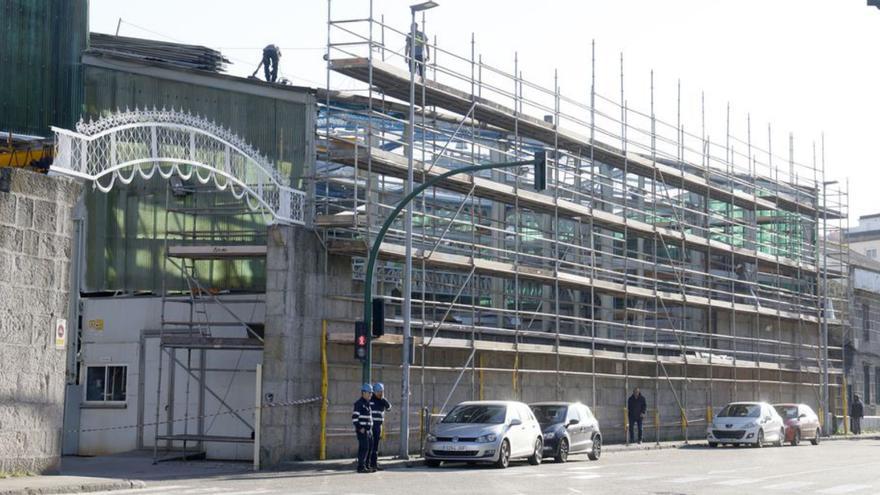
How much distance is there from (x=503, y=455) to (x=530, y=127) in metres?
11.5

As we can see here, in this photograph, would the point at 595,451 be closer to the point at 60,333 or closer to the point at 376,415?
the point at 376,415

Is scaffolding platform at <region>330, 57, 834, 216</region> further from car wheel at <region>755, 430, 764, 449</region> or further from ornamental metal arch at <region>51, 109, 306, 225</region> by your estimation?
car wheel at <region>755, 430, 764, 449</region>

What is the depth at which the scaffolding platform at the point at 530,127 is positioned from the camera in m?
28.6

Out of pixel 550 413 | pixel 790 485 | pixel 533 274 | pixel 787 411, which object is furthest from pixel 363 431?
pixel 787 411

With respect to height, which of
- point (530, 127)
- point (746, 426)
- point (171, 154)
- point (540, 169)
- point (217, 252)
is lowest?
point (746, 426)

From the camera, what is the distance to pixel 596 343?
122 feet

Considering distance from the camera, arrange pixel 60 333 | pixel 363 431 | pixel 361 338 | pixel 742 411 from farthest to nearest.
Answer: pixel 742 411, pixel 361 338, pixel 363 431, pixel 60 333

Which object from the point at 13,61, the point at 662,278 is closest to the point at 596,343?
the point at 662,278

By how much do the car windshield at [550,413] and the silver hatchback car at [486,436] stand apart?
4.69 feet

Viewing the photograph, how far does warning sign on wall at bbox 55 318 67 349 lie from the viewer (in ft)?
68.9

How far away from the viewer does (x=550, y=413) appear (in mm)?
28422

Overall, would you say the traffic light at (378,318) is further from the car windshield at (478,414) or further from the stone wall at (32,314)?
the stone wall at (32,314)

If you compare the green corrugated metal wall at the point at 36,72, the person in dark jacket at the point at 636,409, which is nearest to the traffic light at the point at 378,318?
the green corrugated metal wall at the point at 36,72

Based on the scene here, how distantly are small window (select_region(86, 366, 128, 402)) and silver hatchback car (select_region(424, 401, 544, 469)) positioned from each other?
7.34 metres
